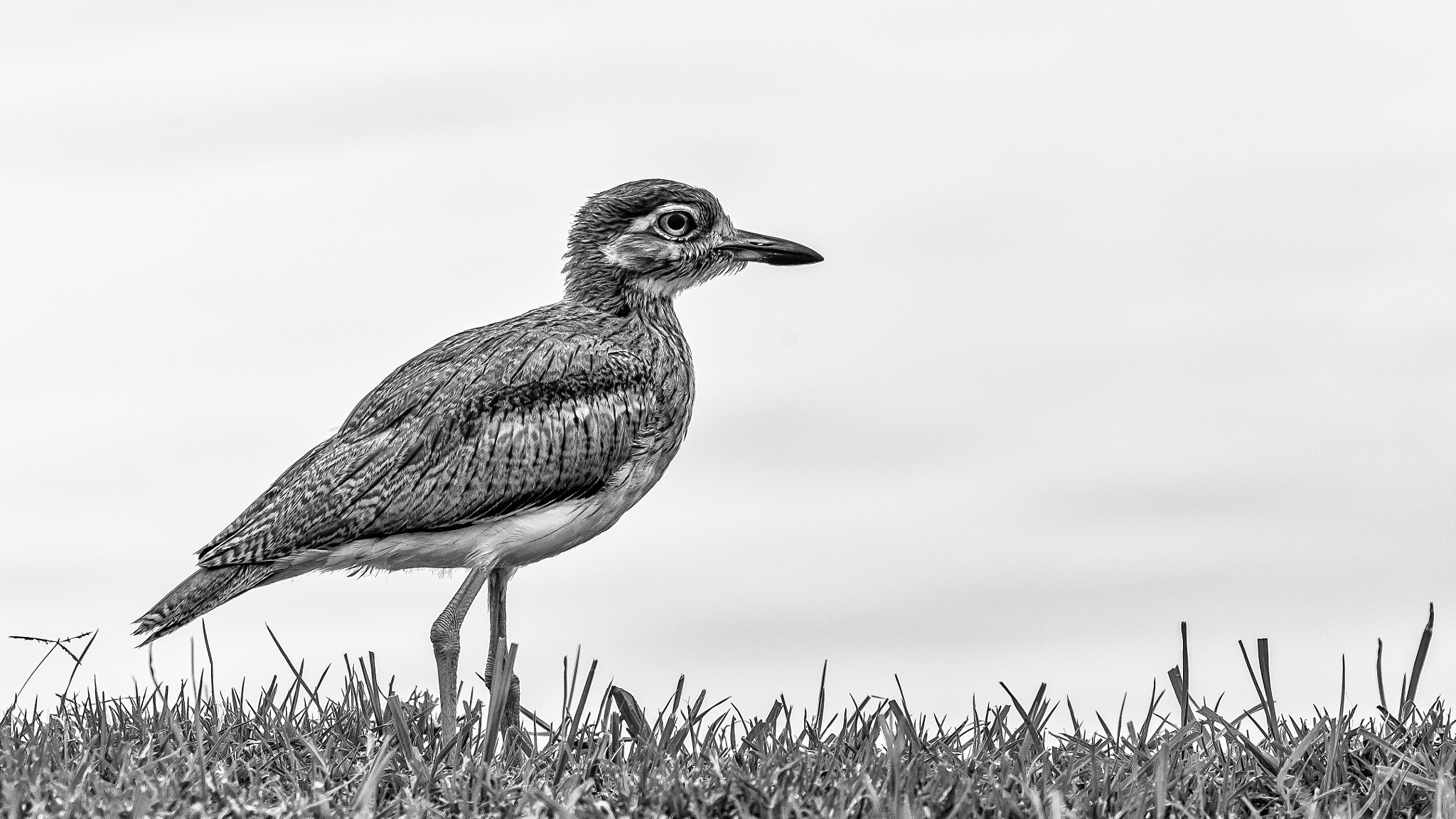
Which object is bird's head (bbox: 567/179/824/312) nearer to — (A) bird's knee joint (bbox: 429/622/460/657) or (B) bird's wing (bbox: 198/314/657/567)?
(B) bird's wing (bbox: 198/314/657/567)

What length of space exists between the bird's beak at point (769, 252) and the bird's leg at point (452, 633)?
265cm

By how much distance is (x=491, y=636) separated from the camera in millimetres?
9023

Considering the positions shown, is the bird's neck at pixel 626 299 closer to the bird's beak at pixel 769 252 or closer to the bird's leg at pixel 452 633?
the bird's beak at pixel 769 252

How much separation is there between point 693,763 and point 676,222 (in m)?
4.38

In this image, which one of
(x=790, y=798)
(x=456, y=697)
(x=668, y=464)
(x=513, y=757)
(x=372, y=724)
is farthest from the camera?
(x=668, y=464)

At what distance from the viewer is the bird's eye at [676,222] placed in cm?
970

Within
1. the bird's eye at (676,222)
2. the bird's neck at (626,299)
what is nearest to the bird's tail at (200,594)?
the bird's neck at (626,299)

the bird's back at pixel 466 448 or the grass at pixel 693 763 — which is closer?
the grass at pixel 693 763

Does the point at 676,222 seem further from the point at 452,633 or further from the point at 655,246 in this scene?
the point at 452,633

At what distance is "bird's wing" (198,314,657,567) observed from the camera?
8336mm

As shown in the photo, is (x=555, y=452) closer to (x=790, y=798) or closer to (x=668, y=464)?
(x=668, y=464)

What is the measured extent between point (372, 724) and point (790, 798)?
8.16 ft

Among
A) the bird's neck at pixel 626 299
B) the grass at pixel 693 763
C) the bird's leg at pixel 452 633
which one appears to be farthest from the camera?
the bird's neck at pixel 626 299

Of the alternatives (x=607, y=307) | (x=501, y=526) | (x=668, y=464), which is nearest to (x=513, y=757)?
(x=501, y=526)
